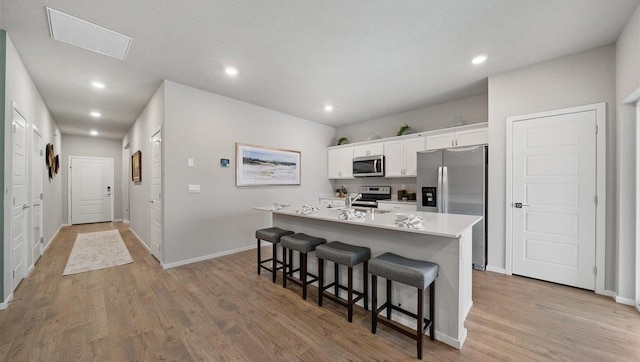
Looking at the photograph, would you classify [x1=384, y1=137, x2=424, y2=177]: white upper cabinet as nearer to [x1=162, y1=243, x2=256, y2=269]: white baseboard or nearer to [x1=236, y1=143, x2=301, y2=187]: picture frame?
[x1=236, y1=143, x2=301, y2=187]: picture frame

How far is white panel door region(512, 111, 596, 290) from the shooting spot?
8.91 feet

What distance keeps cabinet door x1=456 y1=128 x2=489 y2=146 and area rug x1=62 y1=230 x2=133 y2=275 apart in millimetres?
5414

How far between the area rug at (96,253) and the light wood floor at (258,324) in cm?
45

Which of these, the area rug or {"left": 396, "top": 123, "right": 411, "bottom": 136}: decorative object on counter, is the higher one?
{"left": 396, "top": 123, "right": 411, "bottom": 136}: decorative object on counter

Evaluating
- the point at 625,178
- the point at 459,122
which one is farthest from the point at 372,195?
the point at 625,178

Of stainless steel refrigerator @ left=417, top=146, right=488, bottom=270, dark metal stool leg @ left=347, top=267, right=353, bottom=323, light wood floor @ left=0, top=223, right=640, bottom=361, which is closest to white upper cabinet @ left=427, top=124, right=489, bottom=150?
stainless steel refrigerator @ left=417, top=146, right=488, bottom=270

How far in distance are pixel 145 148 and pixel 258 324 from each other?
419 centimetres

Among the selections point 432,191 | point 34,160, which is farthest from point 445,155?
point 34,160

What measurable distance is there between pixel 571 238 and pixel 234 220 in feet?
15.0

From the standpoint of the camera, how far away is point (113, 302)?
97.7 inches

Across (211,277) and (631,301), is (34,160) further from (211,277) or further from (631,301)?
(631,301)

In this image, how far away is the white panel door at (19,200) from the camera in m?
2.63

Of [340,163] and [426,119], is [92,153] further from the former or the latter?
[426,119]

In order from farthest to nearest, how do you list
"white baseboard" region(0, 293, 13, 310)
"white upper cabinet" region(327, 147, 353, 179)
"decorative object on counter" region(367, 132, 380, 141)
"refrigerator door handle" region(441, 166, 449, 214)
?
"white upper cabinet" region(327, 147, 353, 179)
"decorative object on counter" region(367, 132, 380, 141)
"refrigerator door handle" region(441, 166, 449, 214)
"white baseboard" region(0, 293, 13, 310)
